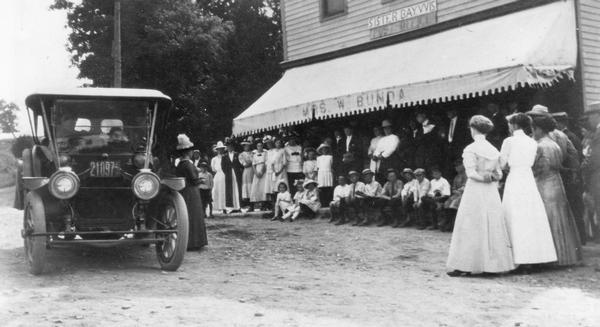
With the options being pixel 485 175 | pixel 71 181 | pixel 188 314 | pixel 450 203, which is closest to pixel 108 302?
pixel 188 314

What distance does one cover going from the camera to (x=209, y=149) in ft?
116

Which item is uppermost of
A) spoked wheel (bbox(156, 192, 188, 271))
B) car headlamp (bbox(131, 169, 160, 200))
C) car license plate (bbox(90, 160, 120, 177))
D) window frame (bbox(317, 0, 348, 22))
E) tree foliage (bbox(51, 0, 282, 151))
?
tree foliage (bbox(51, 0, 282, 151))

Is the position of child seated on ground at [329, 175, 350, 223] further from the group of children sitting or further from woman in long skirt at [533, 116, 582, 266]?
woman in long skirt at [533, 116, 582, 266]

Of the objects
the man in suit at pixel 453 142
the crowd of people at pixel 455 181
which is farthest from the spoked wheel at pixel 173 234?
the man in suit at pixel 453 142

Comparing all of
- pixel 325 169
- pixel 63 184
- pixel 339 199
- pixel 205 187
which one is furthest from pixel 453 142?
pixel 63 184

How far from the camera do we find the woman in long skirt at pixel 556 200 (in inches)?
304

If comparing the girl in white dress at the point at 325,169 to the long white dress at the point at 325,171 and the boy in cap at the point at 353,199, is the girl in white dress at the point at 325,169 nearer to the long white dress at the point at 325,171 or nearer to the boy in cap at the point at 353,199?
the long white dress at the point at 325,171

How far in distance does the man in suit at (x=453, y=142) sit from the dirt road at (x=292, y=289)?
2.22 meters

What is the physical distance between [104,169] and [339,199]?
5866 millimetres

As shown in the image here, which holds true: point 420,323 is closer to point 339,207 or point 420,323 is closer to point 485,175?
point 485,175

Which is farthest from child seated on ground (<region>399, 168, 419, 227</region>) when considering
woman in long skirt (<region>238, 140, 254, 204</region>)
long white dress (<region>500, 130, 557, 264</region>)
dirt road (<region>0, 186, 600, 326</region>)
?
woman in long skirt (<region>238, 140, 254, 204</region>)

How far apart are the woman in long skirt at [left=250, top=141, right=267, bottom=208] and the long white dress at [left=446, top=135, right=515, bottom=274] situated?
8.62 metres

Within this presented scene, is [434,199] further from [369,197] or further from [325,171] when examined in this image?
[325,171]

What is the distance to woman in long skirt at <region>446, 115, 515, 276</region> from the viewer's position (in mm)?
7398
